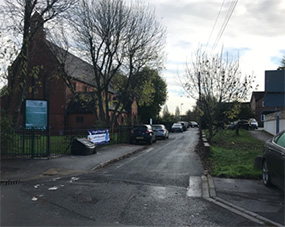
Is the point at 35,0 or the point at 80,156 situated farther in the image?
the point at 35,0

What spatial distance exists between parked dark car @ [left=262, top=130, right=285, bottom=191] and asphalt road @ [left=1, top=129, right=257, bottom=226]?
158cm

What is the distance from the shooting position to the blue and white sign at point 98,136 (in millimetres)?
15242

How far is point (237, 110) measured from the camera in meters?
18.2

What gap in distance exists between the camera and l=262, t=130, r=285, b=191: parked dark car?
616 cm

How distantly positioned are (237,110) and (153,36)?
9.42 metres

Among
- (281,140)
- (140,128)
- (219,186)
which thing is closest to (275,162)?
(281,140)

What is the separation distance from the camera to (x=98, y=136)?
1619 cm

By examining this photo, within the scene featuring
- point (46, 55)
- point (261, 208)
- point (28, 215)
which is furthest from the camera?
point (46, 55)

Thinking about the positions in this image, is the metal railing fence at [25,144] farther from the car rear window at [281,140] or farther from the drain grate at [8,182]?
the car rear window at [281,140]

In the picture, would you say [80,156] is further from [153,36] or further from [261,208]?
[153,36]

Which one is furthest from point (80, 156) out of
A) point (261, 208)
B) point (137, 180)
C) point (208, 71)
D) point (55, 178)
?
point (208, 71)

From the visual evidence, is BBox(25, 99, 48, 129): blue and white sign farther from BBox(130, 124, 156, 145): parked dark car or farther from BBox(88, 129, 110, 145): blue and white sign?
BBox(130, 124, 156, 145): parked dark car

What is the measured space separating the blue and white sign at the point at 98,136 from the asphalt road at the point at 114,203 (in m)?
6.35

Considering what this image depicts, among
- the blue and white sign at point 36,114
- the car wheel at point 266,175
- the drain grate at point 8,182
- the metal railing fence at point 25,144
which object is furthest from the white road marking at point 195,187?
the blue and white sign at point 36,114
